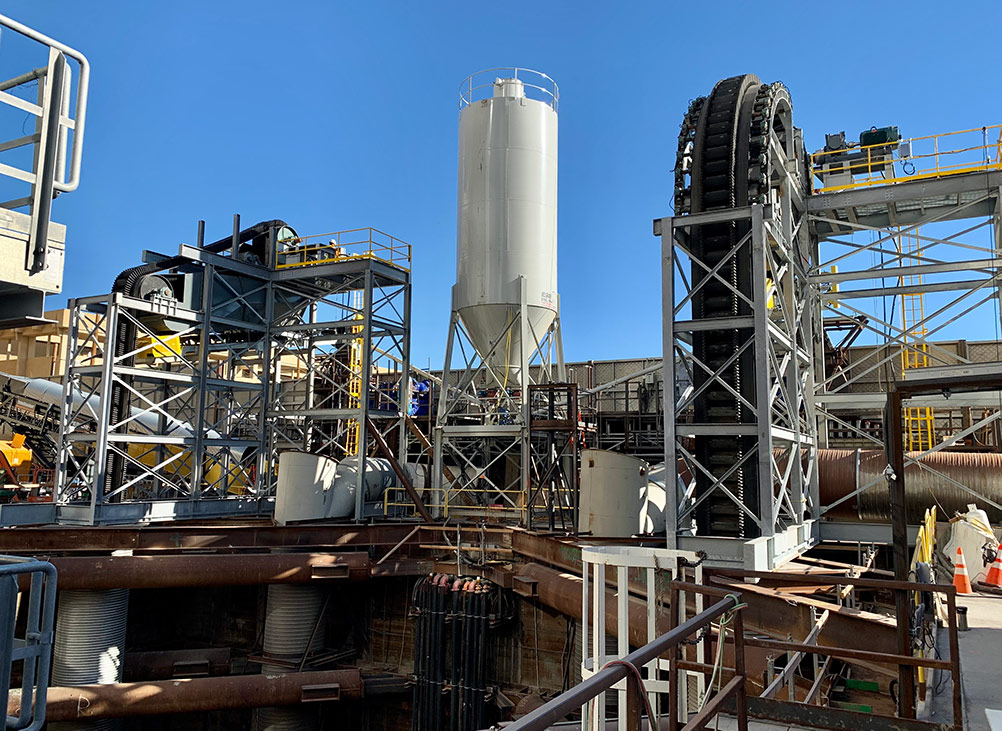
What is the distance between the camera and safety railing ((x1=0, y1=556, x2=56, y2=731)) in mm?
4352

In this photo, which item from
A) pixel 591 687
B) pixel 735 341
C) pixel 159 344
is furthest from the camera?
pixel 159 344

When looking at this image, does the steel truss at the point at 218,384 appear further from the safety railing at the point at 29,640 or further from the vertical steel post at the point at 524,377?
the safety railing at the point at 29,640

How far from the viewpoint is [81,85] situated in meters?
5.55

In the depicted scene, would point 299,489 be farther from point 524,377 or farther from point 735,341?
point 735,341

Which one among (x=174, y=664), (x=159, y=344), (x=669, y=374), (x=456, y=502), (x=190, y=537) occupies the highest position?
(x=159, y=344)

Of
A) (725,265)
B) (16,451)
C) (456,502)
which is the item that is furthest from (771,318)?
(16,451)

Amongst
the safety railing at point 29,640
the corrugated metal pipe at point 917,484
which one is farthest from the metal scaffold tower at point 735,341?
the safety railing at point 29,640

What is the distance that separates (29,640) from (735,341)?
1236 cm

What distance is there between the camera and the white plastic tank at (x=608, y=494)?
16.0 metres

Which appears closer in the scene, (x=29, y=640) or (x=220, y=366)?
(x=29, y=640)

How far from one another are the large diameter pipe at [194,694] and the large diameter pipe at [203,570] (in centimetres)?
209

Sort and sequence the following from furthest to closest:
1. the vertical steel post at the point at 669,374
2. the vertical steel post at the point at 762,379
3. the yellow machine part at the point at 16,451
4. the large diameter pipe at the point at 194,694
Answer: the yellow machine part at the point at 16,451, the large diameter pipe at the point at 194,694, the vertical steel post at the point at 669,374, the vertical steel post at the point at 762,379

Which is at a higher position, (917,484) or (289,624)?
(917,484)

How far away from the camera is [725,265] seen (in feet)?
47.6
